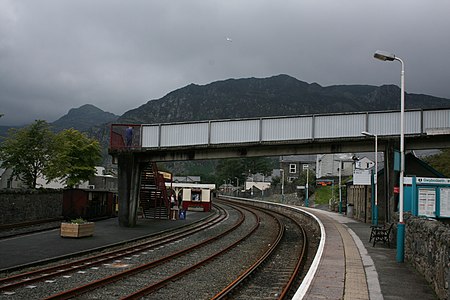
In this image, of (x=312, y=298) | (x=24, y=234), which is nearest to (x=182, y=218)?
(x=24, y=234)

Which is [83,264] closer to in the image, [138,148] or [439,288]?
[439,288]

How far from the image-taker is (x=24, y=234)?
71.7ft

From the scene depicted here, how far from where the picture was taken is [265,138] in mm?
24797

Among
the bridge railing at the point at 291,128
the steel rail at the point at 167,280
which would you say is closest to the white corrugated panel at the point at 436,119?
the bridge railing at the point at 291,128

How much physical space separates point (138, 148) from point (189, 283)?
1607 centimetres

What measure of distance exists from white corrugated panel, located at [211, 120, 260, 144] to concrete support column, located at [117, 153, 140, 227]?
5422mm

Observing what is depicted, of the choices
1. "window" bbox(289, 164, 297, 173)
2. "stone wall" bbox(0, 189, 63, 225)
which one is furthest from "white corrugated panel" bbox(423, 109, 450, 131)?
"window" bbox(289, 164, 297, 173)

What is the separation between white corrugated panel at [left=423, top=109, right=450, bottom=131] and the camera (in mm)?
22078

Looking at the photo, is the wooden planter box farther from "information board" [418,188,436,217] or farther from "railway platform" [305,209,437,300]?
"information board" [418,188,436,217]

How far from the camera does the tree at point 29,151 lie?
36.8 m

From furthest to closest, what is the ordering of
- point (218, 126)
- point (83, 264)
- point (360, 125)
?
point (218, 126) → point (360, 125) → point (83, 264)

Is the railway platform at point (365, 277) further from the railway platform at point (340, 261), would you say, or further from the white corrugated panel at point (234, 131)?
the white corrugated panel at point (234, 131)

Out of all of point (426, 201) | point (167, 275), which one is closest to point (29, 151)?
point (167, 275)

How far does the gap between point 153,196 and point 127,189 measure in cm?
808
